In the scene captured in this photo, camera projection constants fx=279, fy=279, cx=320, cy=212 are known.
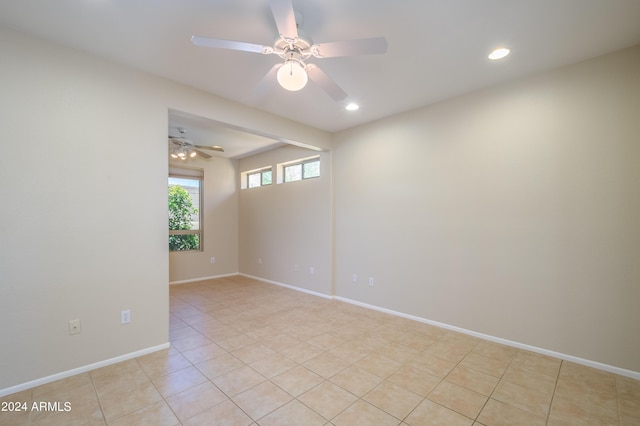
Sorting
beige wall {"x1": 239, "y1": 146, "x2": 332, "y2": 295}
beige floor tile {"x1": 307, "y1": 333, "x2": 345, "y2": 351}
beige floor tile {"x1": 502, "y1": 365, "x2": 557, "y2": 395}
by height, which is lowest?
beige floor tile {"x1": 502, "y1": 365, "x2": 557, "y2": 395}

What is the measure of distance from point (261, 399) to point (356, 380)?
0.76 meters

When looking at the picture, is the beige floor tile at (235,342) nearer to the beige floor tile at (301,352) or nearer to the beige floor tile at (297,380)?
the beige floor tile at (301,352)

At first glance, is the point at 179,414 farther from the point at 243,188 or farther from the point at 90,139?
the point at 243,188

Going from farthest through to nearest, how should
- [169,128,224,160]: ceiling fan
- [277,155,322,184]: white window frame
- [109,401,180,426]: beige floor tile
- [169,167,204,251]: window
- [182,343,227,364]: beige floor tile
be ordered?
[169,167,204,251]: window → [277,155,322,184]: white window frame → [169,128,224,160]: ceiling fan → [182,343,227,364]: beige floor tile → [109,401,180,426]: beige floor tile

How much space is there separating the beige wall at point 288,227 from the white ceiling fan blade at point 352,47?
2.76 metres

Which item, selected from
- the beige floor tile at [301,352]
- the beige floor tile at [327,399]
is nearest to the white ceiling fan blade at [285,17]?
the beige floor tile at [327,399]

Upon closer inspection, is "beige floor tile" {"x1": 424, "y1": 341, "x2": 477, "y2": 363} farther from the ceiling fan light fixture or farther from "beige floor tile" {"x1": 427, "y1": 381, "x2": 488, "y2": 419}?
the ceiling fan light fixture

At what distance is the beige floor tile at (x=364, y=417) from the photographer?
1.78 metres

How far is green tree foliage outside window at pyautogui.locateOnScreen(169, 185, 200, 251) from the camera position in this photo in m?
5.80

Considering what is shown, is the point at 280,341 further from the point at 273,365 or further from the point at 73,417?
the point at 73,417

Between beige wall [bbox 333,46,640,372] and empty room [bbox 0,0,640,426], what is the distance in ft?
0.06

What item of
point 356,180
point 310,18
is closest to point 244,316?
point 356,180

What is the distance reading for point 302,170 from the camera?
5184mm

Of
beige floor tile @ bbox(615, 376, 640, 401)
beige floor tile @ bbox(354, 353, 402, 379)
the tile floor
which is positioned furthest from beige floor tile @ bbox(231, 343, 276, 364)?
beige floor tile @ bbox(615, 376, 640, 401)
